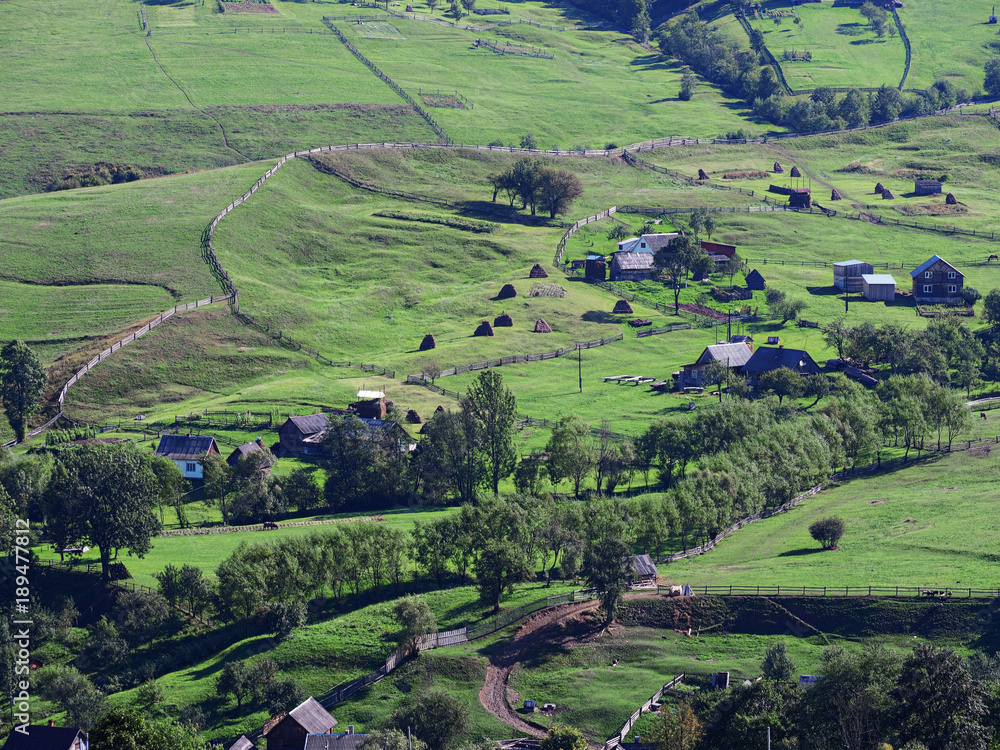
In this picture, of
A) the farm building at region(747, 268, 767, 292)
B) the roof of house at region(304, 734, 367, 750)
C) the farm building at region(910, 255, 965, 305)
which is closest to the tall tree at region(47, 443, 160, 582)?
the roof of house at region(304, 734, 367, 750)

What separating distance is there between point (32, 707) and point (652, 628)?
43201 mm

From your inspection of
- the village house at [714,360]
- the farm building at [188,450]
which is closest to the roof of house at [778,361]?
the village house at [714,360]

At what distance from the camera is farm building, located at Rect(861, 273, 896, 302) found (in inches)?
7141

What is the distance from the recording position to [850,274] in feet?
607

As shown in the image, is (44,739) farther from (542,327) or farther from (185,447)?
(542,327)

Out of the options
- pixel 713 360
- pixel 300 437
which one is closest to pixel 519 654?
pixel 300 437

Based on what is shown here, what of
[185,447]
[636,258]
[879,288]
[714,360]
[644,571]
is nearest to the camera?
[644,571]

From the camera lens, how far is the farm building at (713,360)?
147625 millimetres

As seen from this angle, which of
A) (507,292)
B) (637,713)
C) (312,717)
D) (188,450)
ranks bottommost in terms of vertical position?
(188,450)

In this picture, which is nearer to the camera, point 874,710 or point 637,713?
point 874,710

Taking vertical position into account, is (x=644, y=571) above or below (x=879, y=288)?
below

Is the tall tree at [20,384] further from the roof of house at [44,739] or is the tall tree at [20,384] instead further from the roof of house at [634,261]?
the roof of house at [634,261]

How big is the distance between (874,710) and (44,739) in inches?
1909

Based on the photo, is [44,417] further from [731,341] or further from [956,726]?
[956,726]
